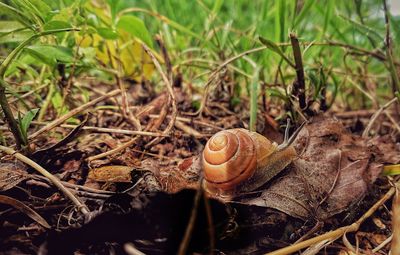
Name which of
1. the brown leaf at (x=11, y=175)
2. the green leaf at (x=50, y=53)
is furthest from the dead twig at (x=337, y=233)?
the green leaf at (x=50, y=53)

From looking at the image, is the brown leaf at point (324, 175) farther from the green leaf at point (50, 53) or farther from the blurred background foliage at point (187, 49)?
the green leaf at point (50, 53)

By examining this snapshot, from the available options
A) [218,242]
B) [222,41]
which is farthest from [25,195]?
[222,41]

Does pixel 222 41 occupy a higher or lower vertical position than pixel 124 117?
higher

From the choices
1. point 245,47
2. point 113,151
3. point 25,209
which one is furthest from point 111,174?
point 245,47

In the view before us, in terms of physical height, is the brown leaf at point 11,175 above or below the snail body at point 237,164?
above

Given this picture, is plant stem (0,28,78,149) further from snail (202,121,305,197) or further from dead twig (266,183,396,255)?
dead twig (266,183,396,255)

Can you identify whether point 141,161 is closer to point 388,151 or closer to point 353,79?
point 388,151
